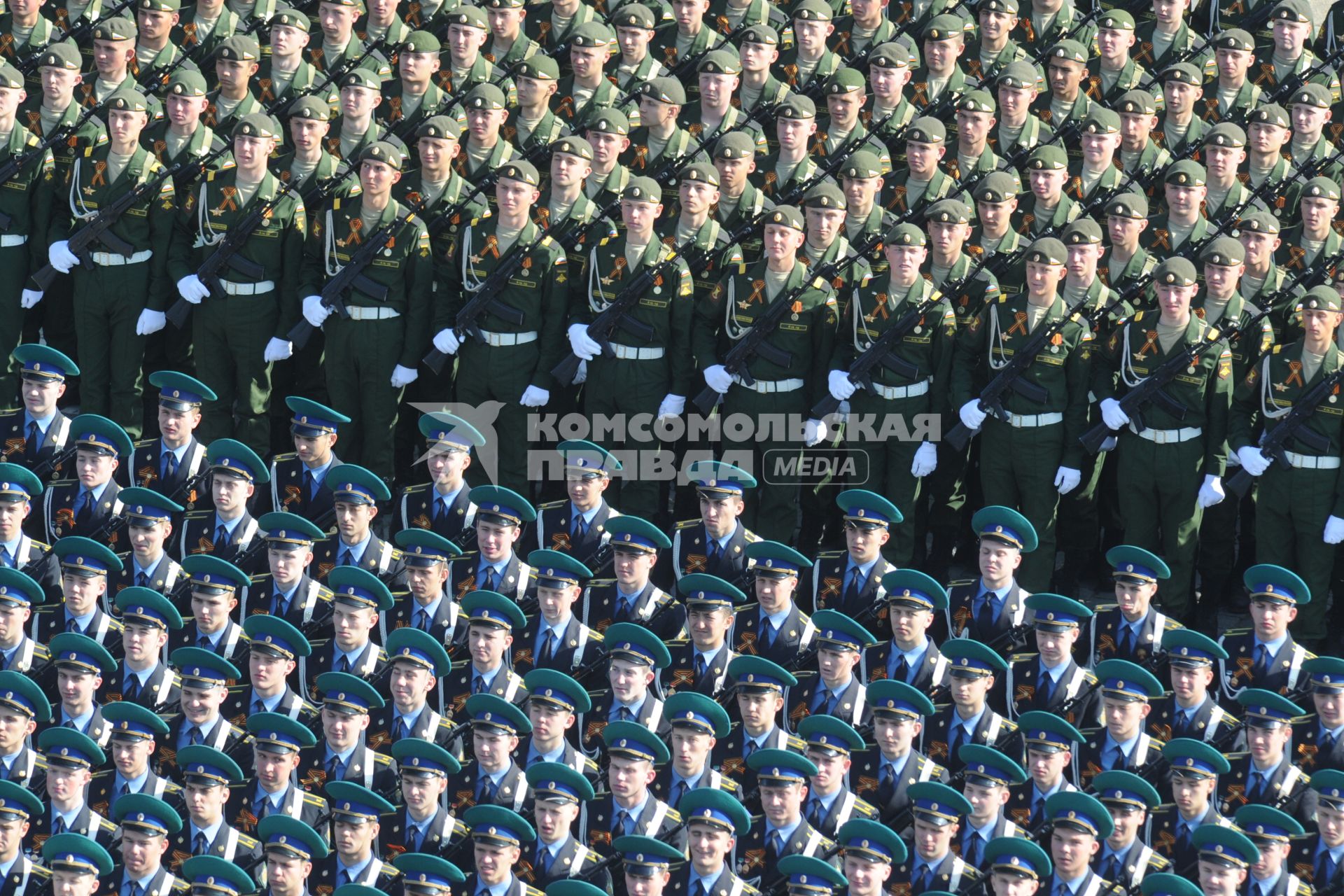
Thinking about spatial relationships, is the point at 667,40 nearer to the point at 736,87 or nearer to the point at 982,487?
the point at 736,87

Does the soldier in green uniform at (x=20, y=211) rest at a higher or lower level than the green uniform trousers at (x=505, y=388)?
higher

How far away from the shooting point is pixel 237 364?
75.7ft

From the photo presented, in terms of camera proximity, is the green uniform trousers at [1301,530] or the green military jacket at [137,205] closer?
the green uniform trousers at [1301,530]

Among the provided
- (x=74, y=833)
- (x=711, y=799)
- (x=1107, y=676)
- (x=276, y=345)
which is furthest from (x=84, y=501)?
(x=1107, y=676)

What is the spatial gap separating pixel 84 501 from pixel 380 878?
4.16 m

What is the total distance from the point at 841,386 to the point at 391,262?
311 centimetres

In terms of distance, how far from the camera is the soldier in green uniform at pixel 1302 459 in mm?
21281

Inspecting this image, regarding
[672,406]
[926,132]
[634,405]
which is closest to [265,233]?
[634,405]

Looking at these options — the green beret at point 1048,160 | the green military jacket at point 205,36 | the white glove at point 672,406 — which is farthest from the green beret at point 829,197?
the green military jacket at point 205,36

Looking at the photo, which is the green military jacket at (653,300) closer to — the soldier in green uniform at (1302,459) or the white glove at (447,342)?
the white glove at (447,342)

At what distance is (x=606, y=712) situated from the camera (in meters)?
20.2

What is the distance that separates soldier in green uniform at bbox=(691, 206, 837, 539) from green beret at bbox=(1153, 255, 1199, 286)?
2132 mm

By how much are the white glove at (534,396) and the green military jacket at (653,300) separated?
0.51m

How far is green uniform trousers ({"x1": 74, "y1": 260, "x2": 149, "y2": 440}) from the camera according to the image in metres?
Answer: 23.1
